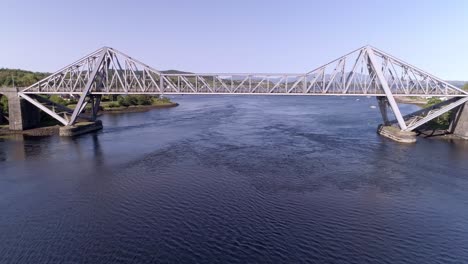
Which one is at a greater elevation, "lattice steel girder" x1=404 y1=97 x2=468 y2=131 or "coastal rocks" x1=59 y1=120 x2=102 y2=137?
"lattice steel girder" x1=404 y1=97 x2=468 y2=131

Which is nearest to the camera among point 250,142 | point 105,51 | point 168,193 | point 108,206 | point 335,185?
point 108,206

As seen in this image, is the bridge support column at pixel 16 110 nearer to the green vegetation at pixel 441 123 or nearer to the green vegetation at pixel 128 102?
the green vegetation at pixel 128 102

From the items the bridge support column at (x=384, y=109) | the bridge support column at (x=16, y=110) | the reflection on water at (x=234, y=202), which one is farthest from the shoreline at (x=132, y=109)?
the bridge support column at (x=384, y=109)

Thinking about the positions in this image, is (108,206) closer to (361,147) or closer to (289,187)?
(289,187)

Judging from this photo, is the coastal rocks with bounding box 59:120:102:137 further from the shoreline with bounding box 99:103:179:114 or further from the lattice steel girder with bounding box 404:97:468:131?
the lattice steel girder with bounding box 404:97:468:131

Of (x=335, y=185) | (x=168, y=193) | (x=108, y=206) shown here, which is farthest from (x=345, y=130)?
(x=108, y=206)

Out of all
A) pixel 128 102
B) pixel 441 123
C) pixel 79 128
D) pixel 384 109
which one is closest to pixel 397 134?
pixel 384 109

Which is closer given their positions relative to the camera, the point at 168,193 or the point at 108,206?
the point at 108,206

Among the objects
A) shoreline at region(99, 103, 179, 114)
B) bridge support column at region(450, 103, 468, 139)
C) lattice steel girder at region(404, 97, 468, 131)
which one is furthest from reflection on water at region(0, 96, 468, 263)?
shoreline at region(99, 103, 179, 114)
